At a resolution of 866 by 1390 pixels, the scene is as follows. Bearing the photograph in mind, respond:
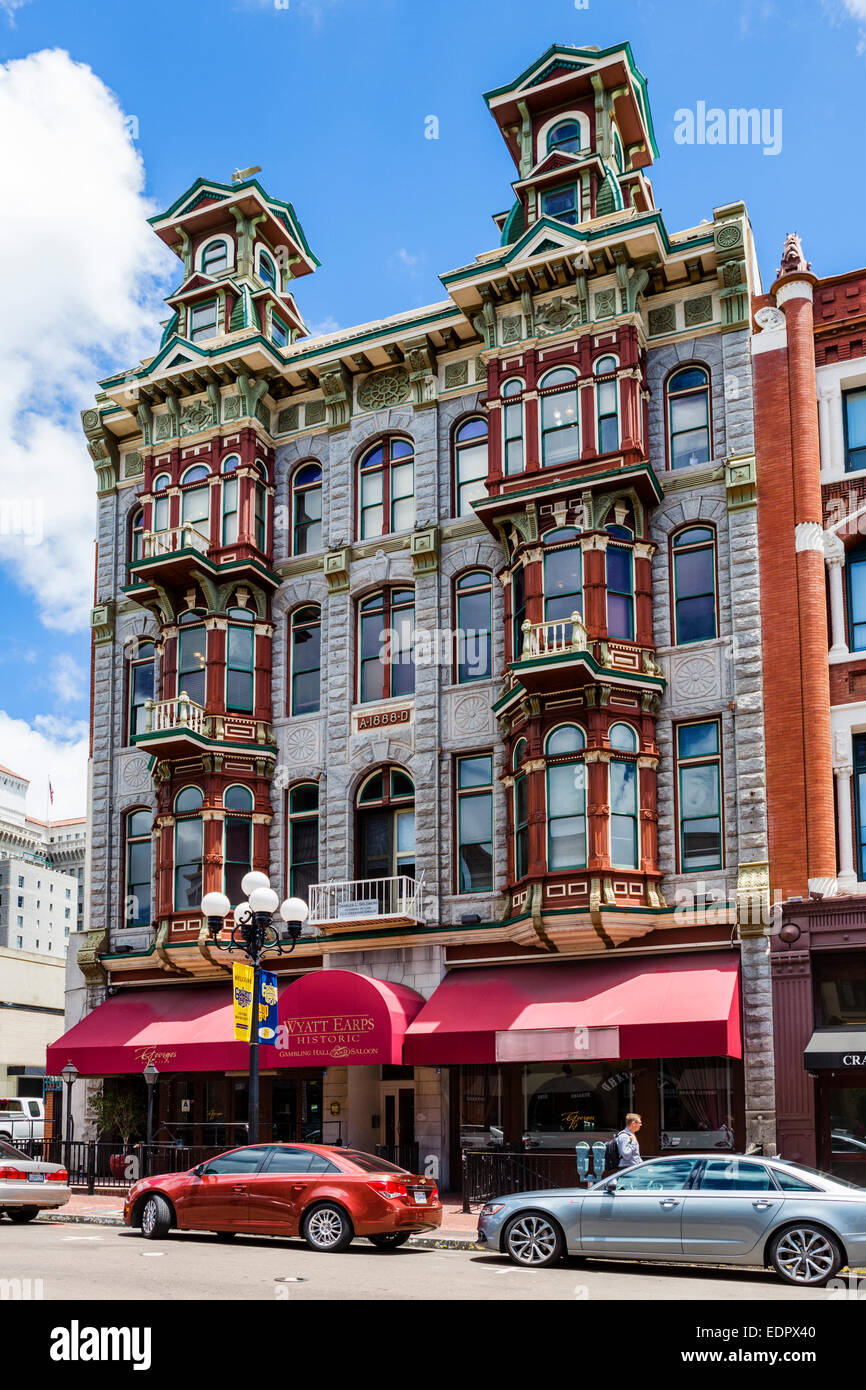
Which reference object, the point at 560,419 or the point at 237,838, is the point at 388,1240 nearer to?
the point at 237,838

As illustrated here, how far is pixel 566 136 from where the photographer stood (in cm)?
3030

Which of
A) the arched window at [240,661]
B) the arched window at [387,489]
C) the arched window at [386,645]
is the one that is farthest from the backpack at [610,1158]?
the arched window at [387,489]

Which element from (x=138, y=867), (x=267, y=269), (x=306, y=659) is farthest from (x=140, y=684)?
(x=267, y=269)

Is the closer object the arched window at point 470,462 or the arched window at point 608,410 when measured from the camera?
the arched window at point 608,410

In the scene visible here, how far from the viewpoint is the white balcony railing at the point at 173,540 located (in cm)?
3139

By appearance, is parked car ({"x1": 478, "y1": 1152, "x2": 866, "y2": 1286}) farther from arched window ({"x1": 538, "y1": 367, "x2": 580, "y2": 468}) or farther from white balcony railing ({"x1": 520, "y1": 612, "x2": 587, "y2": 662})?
arched window ({"x1": 538, "y1": 367, "x2": 580, "y2": 468})

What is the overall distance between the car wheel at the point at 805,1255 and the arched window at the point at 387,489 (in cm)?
1915

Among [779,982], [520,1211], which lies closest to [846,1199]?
[520,1211]

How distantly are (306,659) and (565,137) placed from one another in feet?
41.7

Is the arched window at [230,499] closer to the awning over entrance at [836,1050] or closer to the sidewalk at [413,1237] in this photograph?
the sidewalk at [413,1237]

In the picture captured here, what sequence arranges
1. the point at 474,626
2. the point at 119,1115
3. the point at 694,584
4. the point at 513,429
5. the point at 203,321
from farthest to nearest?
the point at 203,321 → the point at 119,1115 → the point at 474,626 → the point at 513,429 → the point at 694,584

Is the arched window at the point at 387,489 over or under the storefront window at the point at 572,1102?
over

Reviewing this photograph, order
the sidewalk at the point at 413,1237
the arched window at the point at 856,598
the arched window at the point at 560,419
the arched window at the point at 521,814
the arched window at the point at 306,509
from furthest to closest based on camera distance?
the arched window at the point at 306,509
the arched window at the point at 560,419
the arched window at the point at 521,814
the arched window at the point at 856,598
the sidewalk at the point at 413,1237

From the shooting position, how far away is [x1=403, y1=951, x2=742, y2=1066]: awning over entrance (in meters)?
23.3
